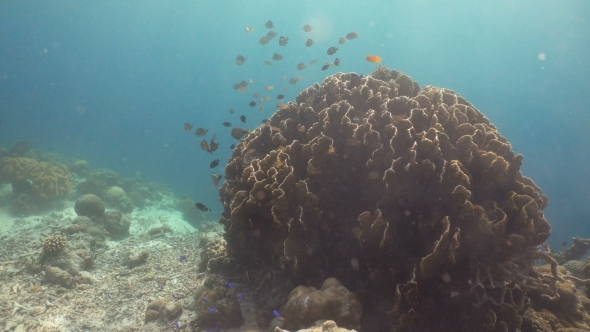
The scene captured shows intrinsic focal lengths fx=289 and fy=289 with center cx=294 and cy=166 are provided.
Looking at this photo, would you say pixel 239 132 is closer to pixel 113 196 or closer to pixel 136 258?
pixel 136 258

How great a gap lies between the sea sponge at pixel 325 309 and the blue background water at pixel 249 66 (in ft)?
185

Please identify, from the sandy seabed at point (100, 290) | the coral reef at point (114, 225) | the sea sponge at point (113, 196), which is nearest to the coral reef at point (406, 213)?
the sandy seabed at point (100, 290)

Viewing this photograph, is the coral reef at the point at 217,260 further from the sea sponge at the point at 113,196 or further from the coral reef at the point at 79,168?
the coral reef at the point at 79,168

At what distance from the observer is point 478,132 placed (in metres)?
5.35

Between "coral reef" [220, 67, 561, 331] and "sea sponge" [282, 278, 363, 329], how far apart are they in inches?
25.1

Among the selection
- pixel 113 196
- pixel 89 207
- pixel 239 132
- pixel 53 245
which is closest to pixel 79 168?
pixel 113 196

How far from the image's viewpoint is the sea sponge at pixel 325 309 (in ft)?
13.5

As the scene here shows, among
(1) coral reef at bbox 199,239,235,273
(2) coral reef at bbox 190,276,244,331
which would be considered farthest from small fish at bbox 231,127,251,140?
(2) coral reef at bbox 190,276,244,331

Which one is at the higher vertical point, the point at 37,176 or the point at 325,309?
the point at 37,176

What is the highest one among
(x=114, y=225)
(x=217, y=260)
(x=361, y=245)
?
(x=114, y=225)

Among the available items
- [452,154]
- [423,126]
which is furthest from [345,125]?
[452,154]

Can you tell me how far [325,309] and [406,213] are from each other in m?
2.02

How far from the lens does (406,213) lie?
15.8 ft

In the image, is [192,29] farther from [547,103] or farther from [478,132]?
[478,132]
